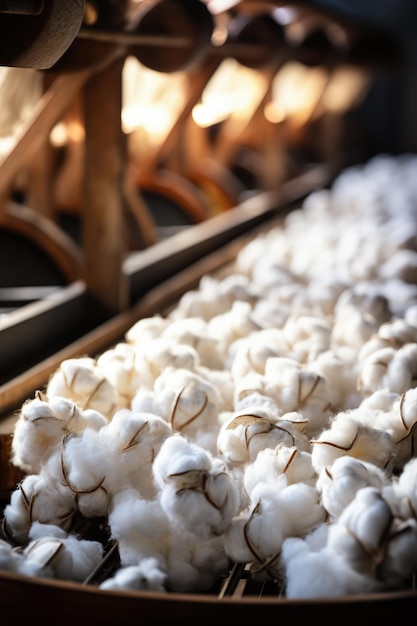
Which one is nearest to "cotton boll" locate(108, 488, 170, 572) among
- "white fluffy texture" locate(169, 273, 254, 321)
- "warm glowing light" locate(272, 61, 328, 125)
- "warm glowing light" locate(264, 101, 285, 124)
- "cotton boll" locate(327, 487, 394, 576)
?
"cotton boll" locate(327, 487, 394, 576)

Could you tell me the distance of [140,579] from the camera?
882 millimetres

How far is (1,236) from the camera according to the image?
2439mm

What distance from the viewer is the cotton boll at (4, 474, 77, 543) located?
1.05 meters

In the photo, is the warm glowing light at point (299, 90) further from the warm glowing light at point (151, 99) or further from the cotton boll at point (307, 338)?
the cotton boll at point (307, 338)

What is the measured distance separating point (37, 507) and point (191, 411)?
0.27 meters

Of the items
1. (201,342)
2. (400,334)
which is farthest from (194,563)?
(400,334)

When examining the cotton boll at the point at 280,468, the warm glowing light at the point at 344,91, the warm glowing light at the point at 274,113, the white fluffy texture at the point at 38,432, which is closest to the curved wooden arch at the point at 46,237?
the white fluffy texture at the point at 38,432

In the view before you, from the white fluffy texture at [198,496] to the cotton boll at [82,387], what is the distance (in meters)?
0.34

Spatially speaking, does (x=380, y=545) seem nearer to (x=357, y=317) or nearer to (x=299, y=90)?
(x=357, y=317)

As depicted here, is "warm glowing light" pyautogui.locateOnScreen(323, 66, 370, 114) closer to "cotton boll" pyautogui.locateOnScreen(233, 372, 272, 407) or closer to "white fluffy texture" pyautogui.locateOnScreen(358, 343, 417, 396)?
"white fluffy texture" pyautogui.locateOnScreen(358, 343, 417, 396)

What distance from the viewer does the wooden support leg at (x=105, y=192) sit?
1956 millimetres

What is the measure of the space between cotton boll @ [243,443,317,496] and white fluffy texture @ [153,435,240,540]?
0.32ft

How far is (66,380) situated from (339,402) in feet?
1.52

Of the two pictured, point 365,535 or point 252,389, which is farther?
point 252,389
